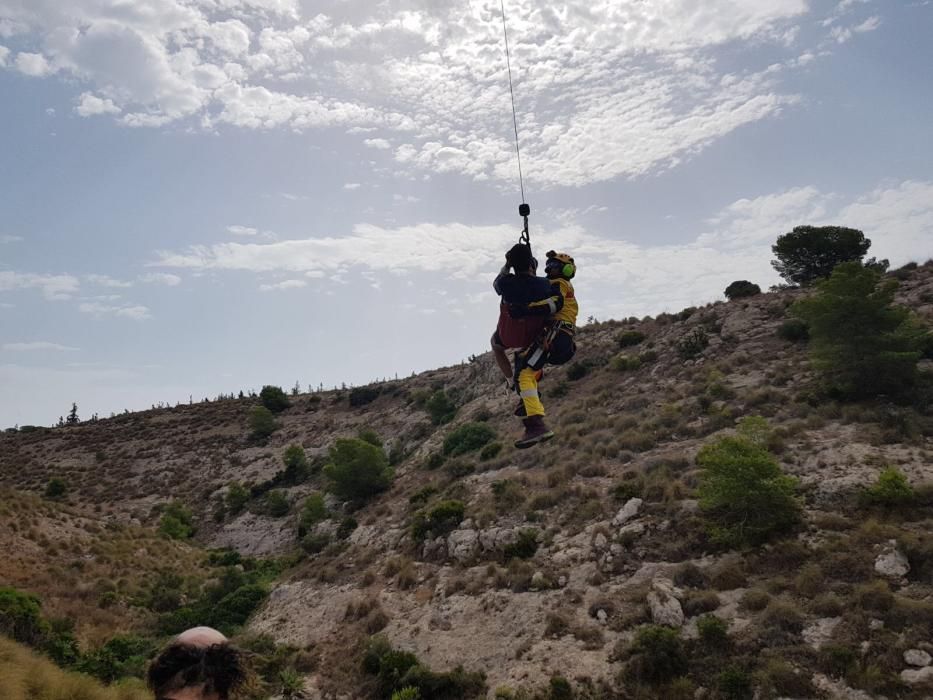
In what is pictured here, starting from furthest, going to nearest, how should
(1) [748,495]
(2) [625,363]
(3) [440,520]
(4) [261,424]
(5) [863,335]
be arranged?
(4) [261,424]
(2) [625,363]
(3) [440,520]
(5) [863,335]
(1) [748,495]

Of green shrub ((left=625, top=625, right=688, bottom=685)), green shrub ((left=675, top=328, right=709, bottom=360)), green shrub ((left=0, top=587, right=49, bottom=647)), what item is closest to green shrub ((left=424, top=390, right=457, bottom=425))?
green shrub ((left=675, top=328, right=709, bottom=360))

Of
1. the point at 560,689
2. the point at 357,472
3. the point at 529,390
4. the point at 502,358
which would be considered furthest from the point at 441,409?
the point at 529,390

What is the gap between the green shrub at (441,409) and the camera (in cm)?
4436

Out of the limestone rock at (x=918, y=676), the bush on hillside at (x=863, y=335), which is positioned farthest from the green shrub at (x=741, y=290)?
the limestone rock at (x=918, y=676)

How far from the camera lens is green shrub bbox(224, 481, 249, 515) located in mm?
42531

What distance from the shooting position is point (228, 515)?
42.4 m

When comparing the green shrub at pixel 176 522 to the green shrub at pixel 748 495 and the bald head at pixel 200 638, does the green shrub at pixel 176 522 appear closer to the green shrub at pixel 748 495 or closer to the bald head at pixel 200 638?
the green shrub at pixel 748 495

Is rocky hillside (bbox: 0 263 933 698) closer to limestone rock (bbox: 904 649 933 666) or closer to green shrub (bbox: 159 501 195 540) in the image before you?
limestone rock (bbox: 904 649 933 666)

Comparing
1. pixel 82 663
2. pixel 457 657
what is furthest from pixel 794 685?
pixel 82 663

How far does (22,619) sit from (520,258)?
21.9 meters

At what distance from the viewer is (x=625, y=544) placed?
16.6 meters

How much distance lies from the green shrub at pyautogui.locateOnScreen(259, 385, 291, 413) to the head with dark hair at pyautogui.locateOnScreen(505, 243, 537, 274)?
58.5 m

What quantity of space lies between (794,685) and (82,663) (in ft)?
68.1

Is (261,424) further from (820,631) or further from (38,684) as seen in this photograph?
(820,631)
